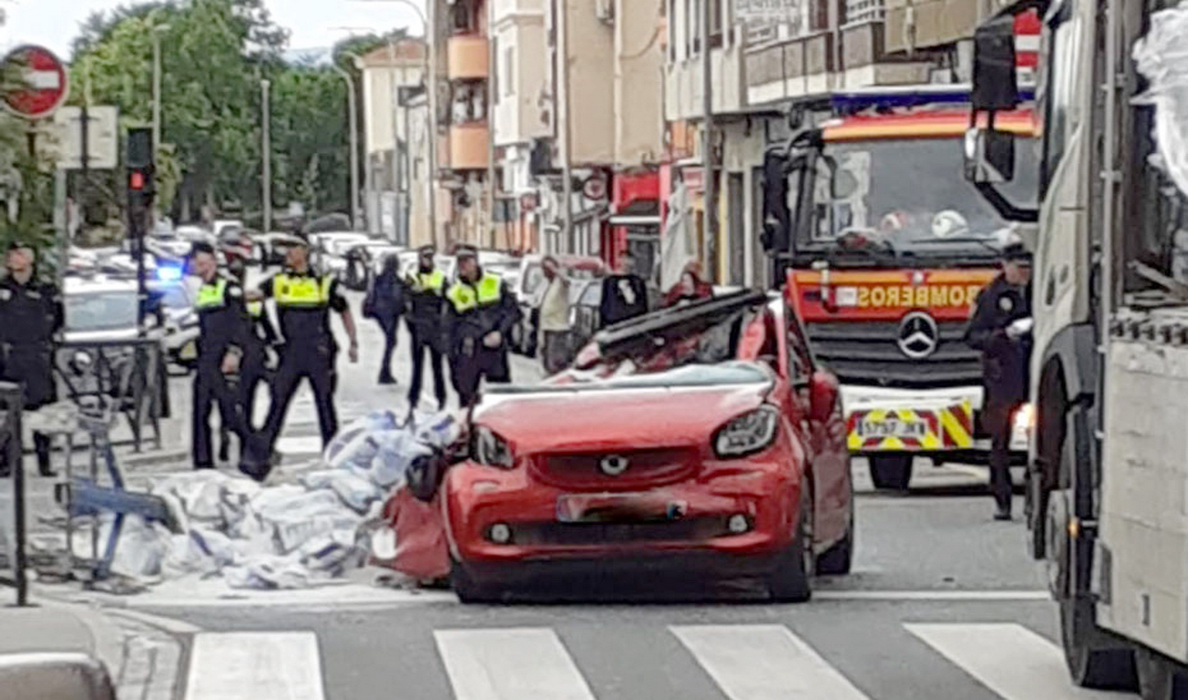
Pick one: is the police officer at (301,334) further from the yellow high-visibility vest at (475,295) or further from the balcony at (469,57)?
the balcony at (469,57)

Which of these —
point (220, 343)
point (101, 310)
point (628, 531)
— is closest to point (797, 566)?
point (628, 531)

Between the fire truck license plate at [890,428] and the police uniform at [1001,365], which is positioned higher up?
the police uniform at [1001,365]

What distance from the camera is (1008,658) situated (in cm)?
1264

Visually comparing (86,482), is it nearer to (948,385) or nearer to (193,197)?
(948,385)

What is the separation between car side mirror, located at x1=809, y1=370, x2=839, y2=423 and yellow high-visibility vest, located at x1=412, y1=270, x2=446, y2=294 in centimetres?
1448

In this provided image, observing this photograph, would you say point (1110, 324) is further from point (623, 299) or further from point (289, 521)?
point (623, 299)

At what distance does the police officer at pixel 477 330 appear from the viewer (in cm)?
2719

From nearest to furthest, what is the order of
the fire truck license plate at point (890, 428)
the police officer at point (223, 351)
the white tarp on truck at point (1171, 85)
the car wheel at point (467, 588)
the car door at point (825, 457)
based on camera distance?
the white tarp on truck at point (1171, 85) < the car wheel at point (467, 588) < the car door at point (825, 457) < the fire truck license plate at point (890, 428) < the police officer at point (223, 351)

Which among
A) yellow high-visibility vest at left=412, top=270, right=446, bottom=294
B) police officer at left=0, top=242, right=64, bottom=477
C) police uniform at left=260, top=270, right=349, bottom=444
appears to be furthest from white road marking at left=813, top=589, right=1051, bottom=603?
yellow high-visibility vest at left=412, top=270, right=446, bottom=294

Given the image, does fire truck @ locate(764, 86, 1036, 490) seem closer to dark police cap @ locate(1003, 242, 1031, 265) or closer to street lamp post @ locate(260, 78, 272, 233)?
dark police cap @ locate(1003, 242, 1031, 265)

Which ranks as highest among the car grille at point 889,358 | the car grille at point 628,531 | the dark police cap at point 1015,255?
the dark police cap at point 1015,255

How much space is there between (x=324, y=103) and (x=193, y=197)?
16.6 meters

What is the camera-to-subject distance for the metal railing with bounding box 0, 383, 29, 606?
13.8 meters

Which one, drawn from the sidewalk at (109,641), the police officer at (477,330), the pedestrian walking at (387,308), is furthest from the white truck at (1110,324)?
the pedestrian walking at (387,308)
